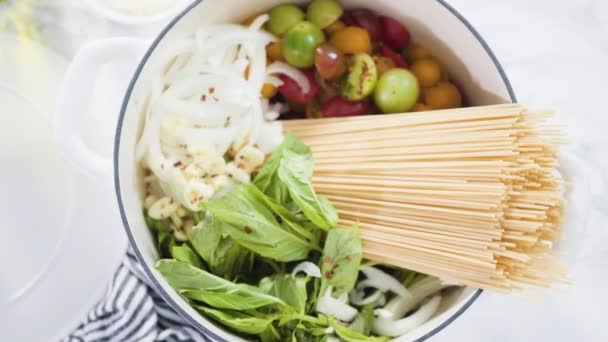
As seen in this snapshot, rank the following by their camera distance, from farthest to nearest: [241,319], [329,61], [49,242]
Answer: [49,242] < [329,61] < [241,319]

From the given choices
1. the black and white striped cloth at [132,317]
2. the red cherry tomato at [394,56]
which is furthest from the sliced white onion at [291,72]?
the black and white striped cloth at [132,317]

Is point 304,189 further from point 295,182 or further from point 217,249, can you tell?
point 217,249

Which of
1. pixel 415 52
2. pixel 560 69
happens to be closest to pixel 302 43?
pixel 415 52

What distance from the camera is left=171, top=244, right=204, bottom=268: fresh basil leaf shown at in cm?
78

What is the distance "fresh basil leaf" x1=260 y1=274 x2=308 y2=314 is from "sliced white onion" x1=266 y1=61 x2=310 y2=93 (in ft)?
0.82

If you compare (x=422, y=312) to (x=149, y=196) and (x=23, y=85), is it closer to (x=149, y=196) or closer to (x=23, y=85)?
(x=149, y=196)

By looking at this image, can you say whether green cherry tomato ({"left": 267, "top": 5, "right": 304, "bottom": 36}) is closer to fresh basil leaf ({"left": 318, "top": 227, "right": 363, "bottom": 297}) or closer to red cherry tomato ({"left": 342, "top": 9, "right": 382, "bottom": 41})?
red cherry tomato ({"left": 342, "top": 9, "right": 382, "bottom": 41})

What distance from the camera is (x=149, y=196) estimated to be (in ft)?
2.83

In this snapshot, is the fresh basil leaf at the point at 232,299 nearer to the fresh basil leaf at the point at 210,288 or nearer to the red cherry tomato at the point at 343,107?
the fresh basil leaf at the point at 210,288

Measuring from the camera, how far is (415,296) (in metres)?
0.84

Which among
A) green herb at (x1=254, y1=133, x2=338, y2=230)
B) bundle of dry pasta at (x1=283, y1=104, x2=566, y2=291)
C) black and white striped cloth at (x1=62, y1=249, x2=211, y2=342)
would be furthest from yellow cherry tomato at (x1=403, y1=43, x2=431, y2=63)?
black and white striped cloth at (x1=62, y1=249, x2=211, y2=342)

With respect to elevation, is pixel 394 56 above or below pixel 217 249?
above

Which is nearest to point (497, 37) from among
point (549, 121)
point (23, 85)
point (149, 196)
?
point (549, 121)

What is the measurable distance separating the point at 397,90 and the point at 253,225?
25 centimetres
